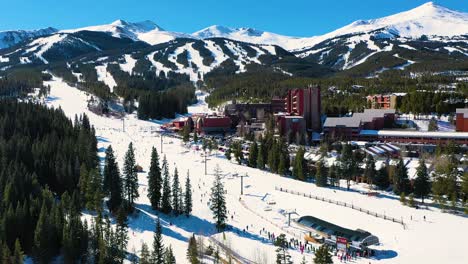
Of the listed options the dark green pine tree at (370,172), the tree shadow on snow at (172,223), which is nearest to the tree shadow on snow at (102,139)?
the tree shadow on snow at (172,223)

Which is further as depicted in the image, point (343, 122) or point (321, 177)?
point (343, 122)

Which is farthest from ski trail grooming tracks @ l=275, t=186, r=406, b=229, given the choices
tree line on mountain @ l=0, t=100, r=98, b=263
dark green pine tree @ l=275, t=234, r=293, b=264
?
tree line on mountain @ l=0, t=100, r=98, b=263

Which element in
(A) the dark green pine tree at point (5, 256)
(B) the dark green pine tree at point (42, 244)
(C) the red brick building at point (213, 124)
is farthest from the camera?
(C) the red brick building at point (213, 124)

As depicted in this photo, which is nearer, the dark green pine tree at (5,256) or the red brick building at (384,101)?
the dark green pine tree at (5,256)

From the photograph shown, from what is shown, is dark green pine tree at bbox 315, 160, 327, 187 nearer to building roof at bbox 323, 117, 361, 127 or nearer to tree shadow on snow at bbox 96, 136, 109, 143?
building roof at bbox 323, 117, 361, 127

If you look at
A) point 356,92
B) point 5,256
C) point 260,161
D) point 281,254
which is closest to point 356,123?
point 260,161

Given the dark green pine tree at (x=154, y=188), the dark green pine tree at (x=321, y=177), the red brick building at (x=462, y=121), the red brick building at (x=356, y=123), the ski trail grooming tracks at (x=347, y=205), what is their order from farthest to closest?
1. the red brick building at (x=356, y=123)
2. the red brick building at (x=462, y=121)
3. the dark green pine tree at (x=321, y=177)
4. the dark green pine tree at (x=154, y=188)
5. the ski trail grooming tracks at (x=347, y=205)

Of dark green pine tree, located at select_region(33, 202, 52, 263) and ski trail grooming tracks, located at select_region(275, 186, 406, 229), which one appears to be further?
ski trail grooming tracks, located at select_region(275, 186, 406, 229)

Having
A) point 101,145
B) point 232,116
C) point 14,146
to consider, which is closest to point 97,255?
point 14,146

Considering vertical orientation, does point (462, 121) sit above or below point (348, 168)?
above

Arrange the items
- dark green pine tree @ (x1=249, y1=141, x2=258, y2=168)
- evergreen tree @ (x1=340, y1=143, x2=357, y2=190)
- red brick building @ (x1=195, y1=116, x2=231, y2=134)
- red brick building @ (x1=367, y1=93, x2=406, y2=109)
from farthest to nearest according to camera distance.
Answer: red brick building @ (x1=367, y1=93, x2=406, y2=109) → red brick building @ (x1=195, y1=116, x2=231, y2=134) → dark green pine tree @ (x1=249, y1=141, x2=258, y2=168) → evergreen tree @ (x1=340, y1=143, x2=357, y2=190)

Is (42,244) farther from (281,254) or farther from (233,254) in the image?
(281,254)

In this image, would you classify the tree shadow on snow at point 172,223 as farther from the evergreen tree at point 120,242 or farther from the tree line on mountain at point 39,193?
the tree line on mountain at point 39,193
